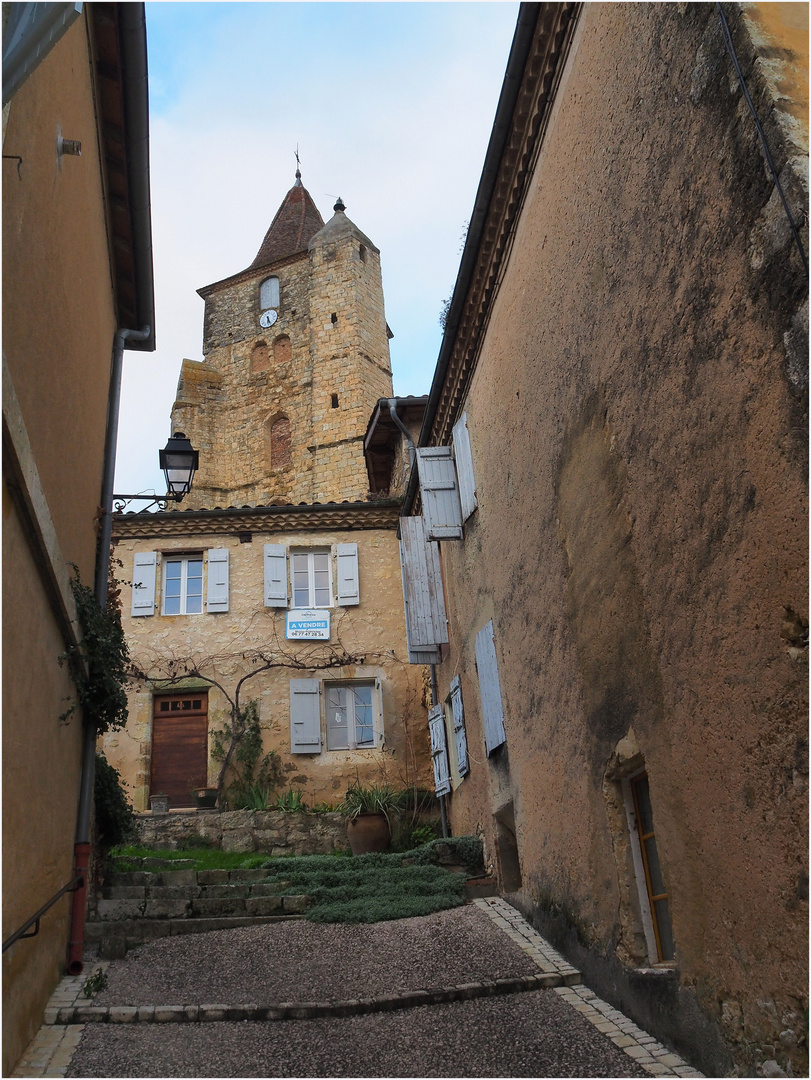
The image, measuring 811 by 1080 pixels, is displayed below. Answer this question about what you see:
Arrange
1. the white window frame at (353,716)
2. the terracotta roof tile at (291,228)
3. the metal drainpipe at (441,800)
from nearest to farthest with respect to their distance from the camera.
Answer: the metal drainpipe at (441,800) < the white window frame at (353,716) < the terracotta roof tile at (291,228)

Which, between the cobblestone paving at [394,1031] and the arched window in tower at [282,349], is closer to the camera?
the cobblestone paving at [394,1031]

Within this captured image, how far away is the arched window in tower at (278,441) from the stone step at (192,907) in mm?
20451

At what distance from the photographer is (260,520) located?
14773mm

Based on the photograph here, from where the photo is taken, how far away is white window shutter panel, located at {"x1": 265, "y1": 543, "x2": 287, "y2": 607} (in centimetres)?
1434

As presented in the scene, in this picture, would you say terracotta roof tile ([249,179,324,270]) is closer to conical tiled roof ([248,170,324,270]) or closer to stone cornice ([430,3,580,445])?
conical tiled roof ([248,170,324,270])

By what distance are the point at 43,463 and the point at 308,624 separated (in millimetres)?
9372

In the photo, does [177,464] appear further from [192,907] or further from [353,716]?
[353,716]

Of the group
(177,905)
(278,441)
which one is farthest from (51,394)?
(278,441)

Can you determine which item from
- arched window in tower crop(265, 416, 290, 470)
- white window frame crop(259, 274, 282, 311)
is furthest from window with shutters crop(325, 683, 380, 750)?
white window frame crop(259, 274, 282, 311)

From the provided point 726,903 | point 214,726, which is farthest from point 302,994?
point 214,726

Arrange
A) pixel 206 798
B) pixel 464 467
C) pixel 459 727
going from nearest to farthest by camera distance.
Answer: pixel 464 467, pixel 459 727, pixel 206 798

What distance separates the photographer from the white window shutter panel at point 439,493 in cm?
962

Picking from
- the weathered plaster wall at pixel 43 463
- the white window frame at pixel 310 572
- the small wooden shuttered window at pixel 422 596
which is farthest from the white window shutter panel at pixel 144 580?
the weathered plaster wall at pixel 43 463

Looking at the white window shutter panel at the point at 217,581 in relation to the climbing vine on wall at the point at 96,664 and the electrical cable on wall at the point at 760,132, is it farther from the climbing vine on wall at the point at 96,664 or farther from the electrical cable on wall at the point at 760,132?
the electrical cable on wall at the point at 760,132
